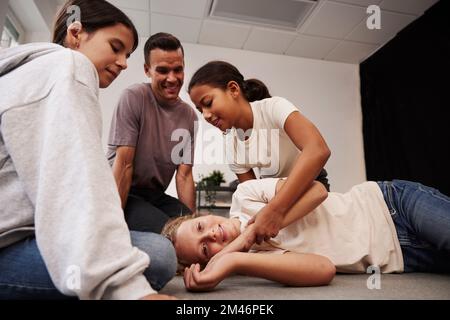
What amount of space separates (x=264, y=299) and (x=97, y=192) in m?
0.43

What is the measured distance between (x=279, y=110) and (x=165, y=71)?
59 centimetres

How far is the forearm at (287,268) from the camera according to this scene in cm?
72

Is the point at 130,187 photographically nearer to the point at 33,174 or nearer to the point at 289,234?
the point at 289,234

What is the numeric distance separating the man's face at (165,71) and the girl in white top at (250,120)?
22 centimetres

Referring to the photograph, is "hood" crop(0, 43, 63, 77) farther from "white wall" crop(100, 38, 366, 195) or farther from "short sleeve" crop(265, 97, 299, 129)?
"white wall" crop(100, 38, 366, 195)

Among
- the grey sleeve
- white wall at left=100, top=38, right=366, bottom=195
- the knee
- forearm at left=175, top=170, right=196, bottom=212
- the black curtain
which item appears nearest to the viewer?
the grey sleeve

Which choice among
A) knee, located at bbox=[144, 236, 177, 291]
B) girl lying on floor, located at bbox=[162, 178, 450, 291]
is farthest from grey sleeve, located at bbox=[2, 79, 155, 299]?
girl lying on floor, located at bbox=[162, 178, 450, 291]

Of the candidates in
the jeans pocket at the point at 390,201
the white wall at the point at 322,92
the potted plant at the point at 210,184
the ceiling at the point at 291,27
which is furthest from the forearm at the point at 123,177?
the ceiling at the point at 291,27

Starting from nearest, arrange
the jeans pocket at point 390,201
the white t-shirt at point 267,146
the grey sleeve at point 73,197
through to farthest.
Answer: the grey sleeve at point 73,197
the jeans pocket at point 390,201
the white t-shirt at point 267,146

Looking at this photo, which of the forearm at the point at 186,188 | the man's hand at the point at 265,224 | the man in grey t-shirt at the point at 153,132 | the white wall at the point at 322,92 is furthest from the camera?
the white wall at the point at 322,92

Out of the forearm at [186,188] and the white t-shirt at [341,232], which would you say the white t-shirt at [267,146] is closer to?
the white t-shirt at [341,232]

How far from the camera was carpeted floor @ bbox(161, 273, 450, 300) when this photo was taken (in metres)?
0.68

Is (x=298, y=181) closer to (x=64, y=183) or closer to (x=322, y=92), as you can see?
(x=64, y=183)

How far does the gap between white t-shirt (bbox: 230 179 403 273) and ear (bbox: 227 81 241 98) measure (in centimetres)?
41
